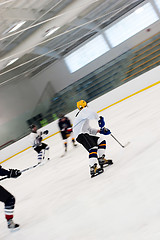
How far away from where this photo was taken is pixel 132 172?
11.4 feet

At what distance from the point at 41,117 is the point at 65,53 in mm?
3573

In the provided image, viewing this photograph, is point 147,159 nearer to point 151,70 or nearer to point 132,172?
point 132,172

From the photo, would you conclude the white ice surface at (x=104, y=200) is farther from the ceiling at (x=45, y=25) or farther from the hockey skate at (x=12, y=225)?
the ceiling at (x=45, y=25)

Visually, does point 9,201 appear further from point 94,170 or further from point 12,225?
point 94,170

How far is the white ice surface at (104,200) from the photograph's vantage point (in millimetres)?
2430

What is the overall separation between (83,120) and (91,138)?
0.25m

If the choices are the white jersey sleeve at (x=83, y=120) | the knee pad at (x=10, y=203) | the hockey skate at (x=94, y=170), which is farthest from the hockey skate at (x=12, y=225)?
the white jersey sleeve at (x=83, y=120)

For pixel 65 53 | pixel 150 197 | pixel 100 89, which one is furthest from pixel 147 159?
pixel 65 53

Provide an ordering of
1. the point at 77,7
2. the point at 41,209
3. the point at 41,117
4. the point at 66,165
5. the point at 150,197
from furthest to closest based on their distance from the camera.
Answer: the point at 41,117
the point at 77,7
the point at 66,165
the point at 41,209
the point at 150,197

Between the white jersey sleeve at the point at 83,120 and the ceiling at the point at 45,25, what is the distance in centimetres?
424

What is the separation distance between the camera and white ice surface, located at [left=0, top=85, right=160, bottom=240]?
7.97ft

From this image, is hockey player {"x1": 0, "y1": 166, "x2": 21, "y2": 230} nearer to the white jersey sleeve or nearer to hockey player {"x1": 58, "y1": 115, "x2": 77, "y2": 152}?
the white jersey sleeve

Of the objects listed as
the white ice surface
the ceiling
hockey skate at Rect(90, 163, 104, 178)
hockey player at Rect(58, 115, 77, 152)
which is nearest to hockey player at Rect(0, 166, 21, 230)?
the white ice surface

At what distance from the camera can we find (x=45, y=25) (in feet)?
34.4
